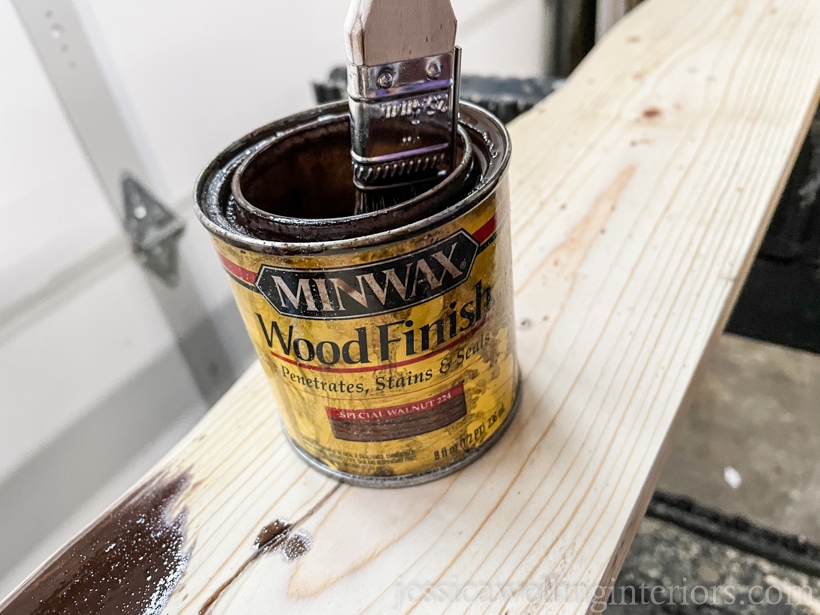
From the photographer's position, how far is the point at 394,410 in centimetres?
43

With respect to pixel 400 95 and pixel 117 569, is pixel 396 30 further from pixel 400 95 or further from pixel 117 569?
pixel 117 569

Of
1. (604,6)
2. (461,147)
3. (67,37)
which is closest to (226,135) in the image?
(67,37)

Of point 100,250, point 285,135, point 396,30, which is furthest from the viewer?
point 100,250

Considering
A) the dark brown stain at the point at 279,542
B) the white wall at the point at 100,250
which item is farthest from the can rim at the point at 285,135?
the white wall at the point at 100,250

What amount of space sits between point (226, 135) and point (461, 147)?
0.82m

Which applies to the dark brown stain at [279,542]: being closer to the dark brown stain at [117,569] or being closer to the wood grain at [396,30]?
the dark brown stain at [117,569]

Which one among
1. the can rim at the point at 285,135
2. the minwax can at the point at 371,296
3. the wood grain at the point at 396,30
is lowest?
the minwax can at the point at 371,296

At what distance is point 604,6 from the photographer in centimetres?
214

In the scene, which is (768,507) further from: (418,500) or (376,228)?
(376,228)

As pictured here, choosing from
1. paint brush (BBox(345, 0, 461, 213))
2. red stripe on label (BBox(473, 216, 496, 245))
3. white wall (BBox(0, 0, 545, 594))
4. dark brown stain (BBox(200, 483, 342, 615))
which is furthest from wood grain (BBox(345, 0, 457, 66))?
white wall (BBox(0, 0, 545, 594))

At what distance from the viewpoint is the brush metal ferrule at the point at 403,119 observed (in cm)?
36

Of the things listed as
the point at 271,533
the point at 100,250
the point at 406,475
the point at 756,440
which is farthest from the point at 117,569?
the point at 756,440

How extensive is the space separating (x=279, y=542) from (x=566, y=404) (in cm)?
26

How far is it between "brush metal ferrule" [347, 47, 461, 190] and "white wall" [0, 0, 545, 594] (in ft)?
2.17
